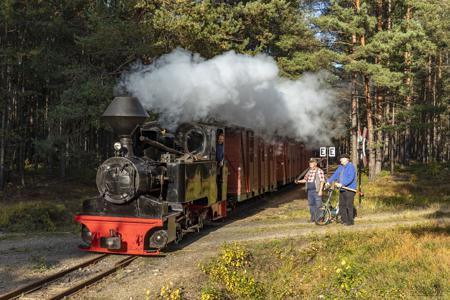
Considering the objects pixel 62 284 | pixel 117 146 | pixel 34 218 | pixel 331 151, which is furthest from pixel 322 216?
pixel 34 218

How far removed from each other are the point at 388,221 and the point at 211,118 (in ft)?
18.7

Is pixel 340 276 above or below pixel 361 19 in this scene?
below

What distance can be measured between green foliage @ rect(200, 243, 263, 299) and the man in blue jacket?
410 cm

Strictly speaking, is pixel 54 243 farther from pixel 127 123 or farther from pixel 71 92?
pixel 71 92

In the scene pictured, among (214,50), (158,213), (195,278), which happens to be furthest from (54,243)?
(214,50)

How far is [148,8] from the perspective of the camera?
20.5 meters

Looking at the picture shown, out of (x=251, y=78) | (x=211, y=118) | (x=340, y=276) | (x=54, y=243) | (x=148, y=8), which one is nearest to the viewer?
(x=340, y=276)

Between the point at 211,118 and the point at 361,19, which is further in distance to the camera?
the point at 361,19

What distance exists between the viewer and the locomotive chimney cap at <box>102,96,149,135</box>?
30.2 ft

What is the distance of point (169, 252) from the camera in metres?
9.66

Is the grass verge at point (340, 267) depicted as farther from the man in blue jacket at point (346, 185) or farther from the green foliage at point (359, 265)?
the man in blue jacket at point (346, 185)

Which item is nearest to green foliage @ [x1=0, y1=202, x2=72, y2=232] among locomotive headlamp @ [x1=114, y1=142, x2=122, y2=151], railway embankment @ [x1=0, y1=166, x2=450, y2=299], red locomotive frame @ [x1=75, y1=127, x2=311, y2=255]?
railway embankment @ [x1=0, y1=166, x2=450, y2=299]

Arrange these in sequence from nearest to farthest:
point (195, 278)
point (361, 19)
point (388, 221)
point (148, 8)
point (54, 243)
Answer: point (195, 278) < point (54, 243) < point (388, 221) < point (148, 8) < point (361, 19)

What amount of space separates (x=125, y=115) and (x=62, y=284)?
3.28 meters
